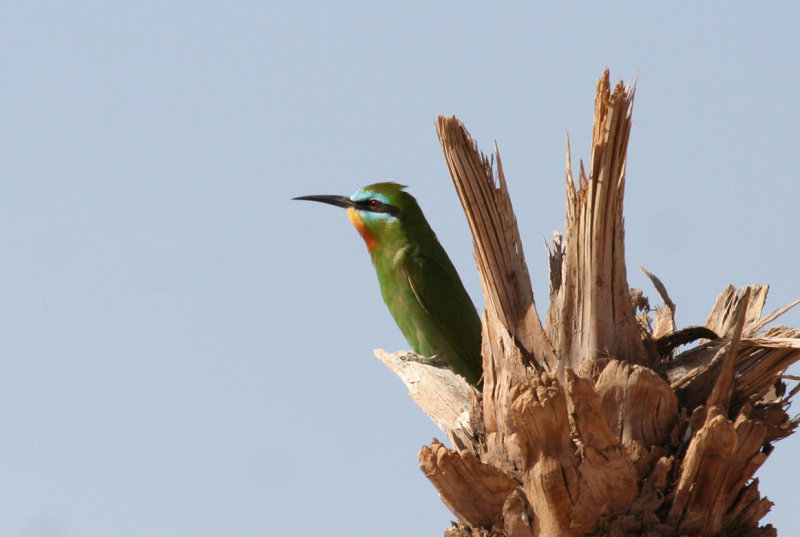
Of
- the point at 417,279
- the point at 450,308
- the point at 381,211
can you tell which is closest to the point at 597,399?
the point at 450,308

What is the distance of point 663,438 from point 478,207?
60.8 inches

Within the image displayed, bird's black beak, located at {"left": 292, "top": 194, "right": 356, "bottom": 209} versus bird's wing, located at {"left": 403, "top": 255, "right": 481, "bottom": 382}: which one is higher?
bird's black beak, located at {"left": 292, "top": 194, "right": 356, "bottom": 209}

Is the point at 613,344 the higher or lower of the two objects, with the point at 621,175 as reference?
lower

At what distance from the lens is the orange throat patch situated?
984cm

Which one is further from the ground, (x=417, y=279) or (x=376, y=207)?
(x=376, y=207)

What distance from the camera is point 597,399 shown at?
196 inches

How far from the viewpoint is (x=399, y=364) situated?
783cm

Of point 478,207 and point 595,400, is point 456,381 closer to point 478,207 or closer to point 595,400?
point 478,207

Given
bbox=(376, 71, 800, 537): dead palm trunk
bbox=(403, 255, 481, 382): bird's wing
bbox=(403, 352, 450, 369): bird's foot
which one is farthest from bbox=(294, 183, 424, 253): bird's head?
bbox=(376, 71, 800, 537): dead palm trunk

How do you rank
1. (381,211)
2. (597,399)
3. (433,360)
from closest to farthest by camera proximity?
(597,399) → (433,360) → (381,211)

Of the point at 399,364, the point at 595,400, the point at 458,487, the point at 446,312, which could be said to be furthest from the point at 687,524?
the point at 446,312

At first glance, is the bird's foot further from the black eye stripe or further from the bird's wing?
the black eye stripe

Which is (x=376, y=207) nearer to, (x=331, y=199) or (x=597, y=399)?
(x=331, y=199)

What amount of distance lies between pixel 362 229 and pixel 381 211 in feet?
0.89
